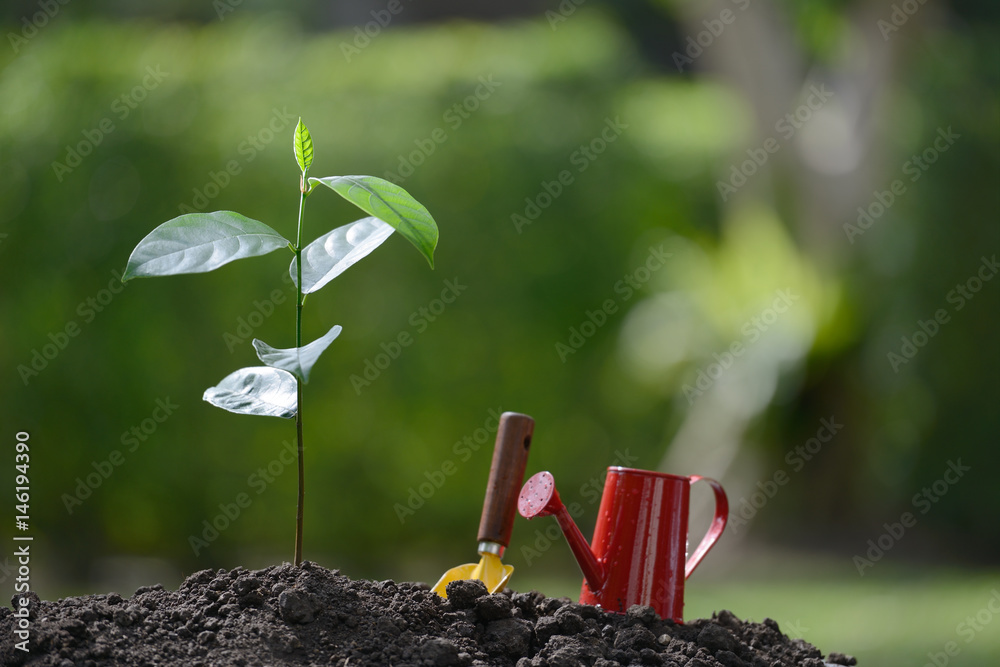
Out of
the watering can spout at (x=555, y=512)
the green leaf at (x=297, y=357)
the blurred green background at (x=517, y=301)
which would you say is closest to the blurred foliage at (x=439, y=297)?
the blurred green background at (x=517, y=301)

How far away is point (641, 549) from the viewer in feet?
4.18

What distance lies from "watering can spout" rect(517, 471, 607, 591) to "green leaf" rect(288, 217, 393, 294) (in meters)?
0.39

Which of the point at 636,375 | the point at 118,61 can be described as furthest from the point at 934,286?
the point at 118,61

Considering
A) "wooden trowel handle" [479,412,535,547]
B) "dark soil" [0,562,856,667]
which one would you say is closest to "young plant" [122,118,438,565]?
"dark soil" [0,562,856,667]

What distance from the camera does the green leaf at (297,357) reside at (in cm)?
93

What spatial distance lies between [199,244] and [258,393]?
200mm

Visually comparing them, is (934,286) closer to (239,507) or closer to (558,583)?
(558,583)

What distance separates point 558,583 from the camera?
3.83 metres

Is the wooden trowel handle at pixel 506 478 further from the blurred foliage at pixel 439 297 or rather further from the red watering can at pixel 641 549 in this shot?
the blurred foliage at pixel 439 297

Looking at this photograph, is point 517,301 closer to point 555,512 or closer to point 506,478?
point 506,478

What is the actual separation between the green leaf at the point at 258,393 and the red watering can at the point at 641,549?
0.40 m

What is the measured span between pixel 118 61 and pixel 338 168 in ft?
3.65

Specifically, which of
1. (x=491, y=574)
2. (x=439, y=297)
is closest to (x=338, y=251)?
(x=491, y=574)

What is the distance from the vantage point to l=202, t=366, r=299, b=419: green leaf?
102cm
